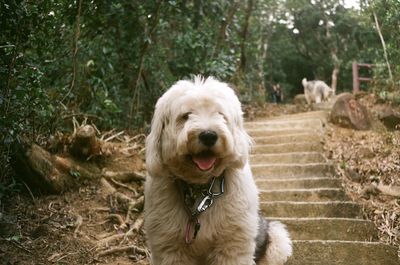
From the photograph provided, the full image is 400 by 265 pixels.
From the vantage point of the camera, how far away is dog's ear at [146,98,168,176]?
2.92 m

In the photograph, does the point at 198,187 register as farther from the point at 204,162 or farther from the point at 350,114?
the point at 350,114

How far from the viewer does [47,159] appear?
474 cm

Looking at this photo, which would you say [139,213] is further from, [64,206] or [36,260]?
[36,260]

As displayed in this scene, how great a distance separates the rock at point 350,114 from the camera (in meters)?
8.38

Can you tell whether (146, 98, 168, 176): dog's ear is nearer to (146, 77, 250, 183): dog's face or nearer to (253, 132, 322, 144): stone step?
(146, 77, 250, 183): dog's face

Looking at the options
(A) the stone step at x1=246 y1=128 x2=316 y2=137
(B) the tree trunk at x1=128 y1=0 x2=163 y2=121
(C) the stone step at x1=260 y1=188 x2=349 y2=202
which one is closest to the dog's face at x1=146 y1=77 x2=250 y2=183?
(C) the stone step at x1=260 y1=188 x2=349 y2=202

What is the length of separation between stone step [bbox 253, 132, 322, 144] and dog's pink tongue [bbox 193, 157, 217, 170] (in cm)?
519

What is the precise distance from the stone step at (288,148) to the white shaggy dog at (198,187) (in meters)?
4.30

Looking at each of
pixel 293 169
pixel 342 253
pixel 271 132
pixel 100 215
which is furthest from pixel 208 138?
pixel 271 132

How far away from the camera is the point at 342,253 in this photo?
13.6ft

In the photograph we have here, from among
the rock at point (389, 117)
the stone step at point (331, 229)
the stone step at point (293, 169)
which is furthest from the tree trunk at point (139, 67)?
the rock at point (389, 117)

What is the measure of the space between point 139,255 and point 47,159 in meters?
1.38

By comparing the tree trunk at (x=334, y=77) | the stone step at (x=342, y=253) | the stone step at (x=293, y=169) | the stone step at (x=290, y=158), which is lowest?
the stone step at (x=342, y=253)

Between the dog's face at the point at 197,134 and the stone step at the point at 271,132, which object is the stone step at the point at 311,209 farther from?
the stone step at the point at 271,132
